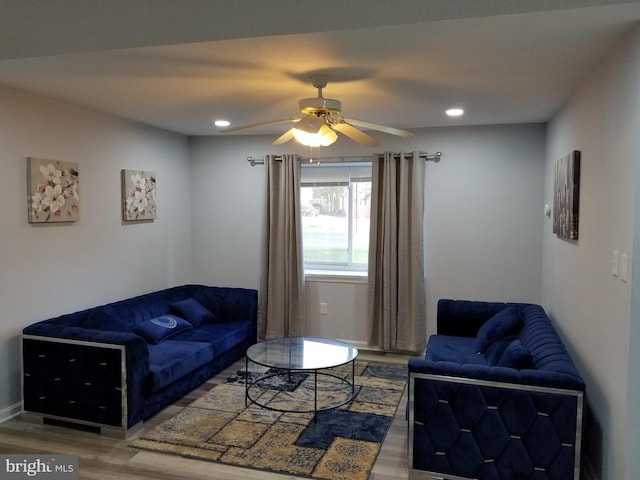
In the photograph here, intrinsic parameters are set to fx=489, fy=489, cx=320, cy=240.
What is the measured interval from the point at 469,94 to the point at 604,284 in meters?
1.69

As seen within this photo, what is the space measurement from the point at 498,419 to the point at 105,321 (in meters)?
3.01

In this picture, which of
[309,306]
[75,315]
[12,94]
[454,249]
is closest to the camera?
[12,94]

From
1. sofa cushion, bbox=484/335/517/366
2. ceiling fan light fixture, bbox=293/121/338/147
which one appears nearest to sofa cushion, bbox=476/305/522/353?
sofa cushion, bbox=484/335/517/366

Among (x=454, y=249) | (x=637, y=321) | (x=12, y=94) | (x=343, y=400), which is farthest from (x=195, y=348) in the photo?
(x=637, y=321)

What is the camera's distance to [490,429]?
8.45 feet

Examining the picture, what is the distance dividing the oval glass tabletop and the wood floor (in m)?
0.62

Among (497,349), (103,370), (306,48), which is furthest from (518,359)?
(103,370)

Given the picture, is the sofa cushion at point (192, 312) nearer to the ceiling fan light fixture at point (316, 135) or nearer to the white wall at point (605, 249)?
the ceiling fan light fixture at point (316, 135)

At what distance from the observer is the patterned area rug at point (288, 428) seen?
2980 mm

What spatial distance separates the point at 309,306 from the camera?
546 cm

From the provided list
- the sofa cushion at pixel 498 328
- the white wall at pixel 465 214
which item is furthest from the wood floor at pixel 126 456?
the white wall at pixel 465 214

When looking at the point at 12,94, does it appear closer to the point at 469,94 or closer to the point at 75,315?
the point at 75,315

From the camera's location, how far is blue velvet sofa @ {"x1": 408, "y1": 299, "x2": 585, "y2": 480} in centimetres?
249

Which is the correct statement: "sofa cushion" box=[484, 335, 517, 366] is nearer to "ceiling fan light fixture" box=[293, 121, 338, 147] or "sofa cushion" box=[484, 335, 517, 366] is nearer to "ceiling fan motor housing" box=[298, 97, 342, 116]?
"ceiling fan light fixture" box=[293, 121, 338, 147]
